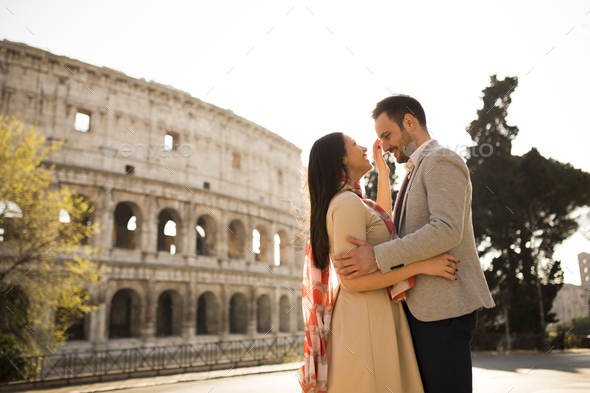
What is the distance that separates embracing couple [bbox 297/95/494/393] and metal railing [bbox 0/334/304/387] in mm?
13971

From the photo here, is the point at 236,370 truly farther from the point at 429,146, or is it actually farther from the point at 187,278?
the point at 429,146

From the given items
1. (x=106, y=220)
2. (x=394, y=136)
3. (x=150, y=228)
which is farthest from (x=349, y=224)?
(x=150, y=228)

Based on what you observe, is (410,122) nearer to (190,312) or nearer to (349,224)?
(349,224)

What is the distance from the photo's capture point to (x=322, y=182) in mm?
2158

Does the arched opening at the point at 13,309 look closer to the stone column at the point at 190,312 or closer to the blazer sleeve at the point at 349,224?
the stone column at the point at 190,312

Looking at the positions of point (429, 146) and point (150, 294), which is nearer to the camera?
point (429, 146)

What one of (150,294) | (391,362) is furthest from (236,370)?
(391,362)

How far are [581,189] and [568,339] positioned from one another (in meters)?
8.63

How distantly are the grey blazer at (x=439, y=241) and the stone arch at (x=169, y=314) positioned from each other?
24.9 meters

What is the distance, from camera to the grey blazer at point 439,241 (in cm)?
180

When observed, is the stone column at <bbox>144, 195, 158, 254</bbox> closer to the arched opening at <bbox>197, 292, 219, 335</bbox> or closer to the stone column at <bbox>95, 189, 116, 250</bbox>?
the stone column at <bbox>95, 189, 116, 250</bbox>

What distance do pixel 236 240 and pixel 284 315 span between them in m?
7.13

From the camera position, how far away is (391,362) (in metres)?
1.82

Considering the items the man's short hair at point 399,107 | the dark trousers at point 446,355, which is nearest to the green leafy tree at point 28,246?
the man's short hair at point 399,107
